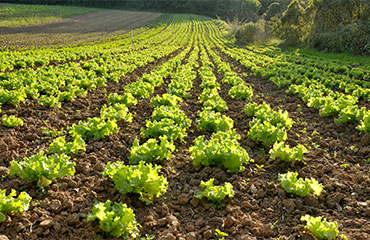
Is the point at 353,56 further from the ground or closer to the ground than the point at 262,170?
further from the ground

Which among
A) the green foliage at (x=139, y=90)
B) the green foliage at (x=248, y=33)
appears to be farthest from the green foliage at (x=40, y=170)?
the green foliage at (x=248, y=33)

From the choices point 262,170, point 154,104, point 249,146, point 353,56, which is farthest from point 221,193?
point 353,56

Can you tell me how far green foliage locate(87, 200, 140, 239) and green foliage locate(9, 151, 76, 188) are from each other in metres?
1.36

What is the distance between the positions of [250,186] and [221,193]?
950 mm

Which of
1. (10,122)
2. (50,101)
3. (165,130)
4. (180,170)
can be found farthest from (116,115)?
(180,170)

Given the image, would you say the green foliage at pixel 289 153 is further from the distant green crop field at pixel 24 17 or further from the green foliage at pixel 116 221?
the distant green crop field at pixel 24 17

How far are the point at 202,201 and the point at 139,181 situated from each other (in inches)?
47.6

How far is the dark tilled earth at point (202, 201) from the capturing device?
4.22m

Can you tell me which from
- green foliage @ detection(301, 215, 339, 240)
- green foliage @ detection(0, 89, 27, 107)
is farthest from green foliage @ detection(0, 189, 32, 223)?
green foliage @ detection(0, 89, 27, 107)

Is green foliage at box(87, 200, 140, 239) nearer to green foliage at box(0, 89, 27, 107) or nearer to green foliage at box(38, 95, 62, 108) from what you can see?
green foliage at box(38, 95, 62, 108)

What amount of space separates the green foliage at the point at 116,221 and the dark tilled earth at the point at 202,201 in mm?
243

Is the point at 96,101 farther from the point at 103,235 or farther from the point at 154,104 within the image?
the point at 103,235

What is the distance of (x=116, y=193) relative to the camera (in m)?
5.00

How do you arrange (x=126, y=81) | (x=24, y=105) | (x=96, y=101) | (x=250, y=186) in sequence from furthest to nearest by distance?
(x=126, y=81)
(x=96, y=101)
(x=24, y=105)
(x=250, y=186)
